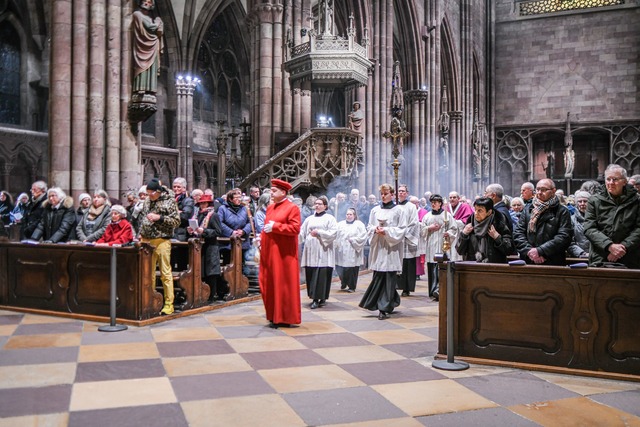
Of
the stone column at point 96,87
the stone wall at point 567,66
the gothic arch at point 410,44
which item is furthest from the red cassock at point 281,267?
the stone wall at point 567,66

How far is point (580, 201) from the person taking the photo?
9.20 meters

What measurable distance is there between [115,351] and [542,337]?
14.3 feet

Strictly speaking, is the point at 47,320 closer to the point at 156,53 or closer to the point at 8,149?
the point at 156,53

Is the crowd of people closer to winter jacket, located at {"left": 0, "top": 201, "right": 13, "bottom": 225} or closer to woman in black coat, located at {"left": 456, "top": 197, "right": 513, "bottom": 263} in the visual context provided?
woman in black coat, located at {"left": 456, "top": 197, "right": 513, "bottom": 263}

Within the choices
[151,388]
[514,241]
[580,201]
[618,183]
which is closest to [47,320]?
[151,388]

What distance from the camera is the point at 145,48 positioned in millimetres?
12219

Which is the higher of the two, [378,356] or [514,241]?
[514,241]

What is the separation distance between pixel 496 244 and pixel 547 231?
21.4 inches

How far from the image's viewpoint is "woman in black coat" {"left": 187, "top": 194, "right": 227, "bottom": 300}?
898 centimetres

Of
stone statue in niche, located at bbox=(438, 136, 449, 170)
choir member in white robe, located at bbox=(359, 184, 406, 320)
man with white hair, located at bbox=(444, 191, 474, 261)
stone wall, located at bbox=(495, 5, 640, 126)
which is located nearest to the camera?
choir member in white robe, located at bbox=(359, 184, 406, 320)

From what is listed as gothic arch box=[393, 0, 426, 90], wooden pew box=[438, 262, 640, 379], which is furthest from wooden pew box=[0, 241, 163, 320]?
gothic arch box=[393, 0, 426, 90]

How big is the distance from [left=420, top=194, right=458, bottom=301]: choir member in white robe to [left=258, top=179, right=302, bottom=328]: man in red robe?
3.21 metres

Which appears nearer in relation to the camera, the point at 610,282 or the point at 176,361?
the point at 610,282

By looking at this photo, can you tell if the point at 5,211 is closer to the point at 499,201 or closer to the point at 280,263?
the point at 280,263
